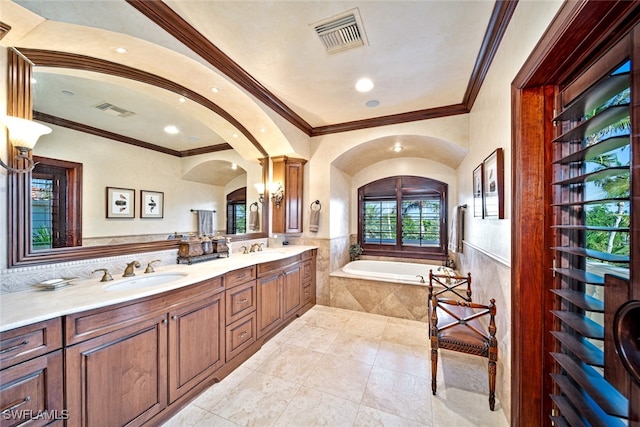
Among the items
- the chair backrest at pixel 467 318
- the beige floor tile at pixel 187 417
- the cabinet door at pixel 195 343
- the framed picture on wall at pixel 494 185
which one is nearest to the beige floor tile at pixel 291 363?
the cabinet door at pixel 195 343

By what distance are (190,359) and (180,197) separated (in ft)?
4.85

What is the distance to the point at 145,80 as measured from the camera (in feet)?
6.70

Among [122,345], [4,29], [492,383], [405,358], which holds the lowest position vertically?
[405,358]

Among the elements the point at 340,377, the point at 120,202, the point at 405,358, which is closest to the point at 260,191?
the point at 120,202

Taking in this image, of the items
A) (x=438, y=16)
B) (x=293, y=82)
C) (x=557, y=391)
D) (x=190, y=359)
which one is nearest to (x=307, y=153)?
(x=293, y=82)

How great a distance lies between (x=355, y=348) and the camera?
8.18ft

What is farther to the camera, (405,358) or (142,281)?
(405,358)

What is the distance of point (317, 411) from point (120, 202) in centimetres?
222

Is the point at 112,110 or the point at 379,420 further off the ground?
the point at 112,110

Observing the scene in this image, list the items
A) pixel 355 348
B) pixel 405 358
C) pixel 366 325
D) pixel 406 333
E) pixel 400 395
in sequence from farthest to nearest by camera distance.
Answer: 1. pixel 366 325
2. pixel 406 333
3. pixel 355 348
4. pixel 405 358
5. pixel 400 395

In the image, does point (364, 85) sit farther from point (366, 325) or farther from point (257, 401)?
point (257, 401)

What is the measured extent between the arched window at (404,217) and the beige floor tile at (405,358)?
206cm

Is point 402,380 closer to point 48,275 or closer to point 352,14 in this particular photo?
point 48,275

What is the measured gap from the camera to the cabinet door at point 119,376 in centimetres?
118
